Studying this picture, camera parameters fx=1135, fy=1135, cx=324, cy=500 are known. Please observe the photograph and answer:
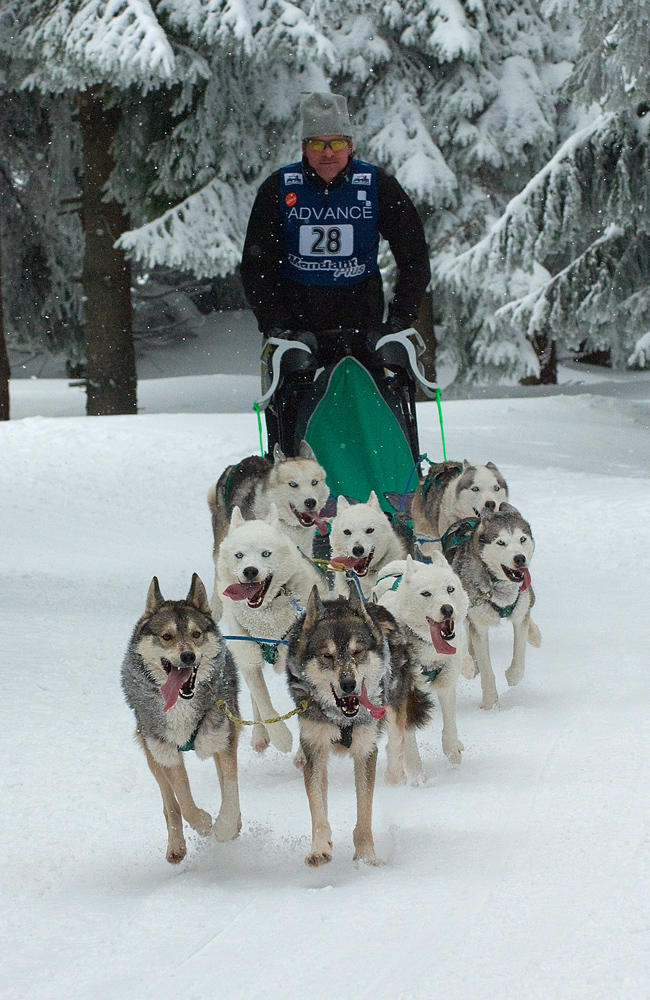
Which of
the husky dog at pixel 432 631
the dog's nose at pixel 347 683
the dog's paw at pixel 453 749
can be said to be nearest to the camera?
the dog's nose at pixel 347 683

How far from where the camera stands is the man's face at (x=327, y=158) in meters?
6.02

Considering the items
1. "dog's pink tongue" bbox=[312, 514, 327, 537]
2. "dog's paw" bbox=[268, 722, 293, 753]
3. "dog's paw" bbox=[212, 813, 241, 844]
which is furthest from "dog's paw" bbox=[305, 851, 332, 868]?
"dog's pink tongue" bbox=[312, 514, 327, 537]

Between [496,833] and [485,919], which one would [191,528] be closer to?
[496,833]

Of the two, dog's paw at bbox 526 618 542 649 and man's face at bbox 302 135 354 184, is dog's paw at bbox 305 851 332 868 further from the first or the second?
man's face at bbox 302 135 354 184

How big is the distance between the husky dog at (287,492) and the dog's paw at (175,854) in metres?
2.30

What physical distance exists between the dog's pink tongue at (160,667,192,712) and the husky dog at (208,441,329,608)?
2.17 metres

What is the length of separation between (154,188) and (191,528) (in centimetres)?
681

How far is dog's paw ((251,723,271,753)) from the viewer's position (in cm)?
491

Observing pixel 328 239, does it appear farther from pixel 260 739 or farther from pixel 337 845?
pixel 337 845

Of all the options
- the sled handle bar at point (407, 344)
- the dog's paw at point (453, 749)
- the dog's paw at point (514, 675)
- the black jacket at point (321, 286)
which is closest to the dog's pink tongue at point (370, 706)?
the dog's paw at point (453, 749)

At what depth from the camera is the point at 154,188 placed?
15.0m

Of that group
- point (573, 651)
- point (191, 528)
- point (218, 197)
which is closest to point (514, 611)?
point (573, 651)

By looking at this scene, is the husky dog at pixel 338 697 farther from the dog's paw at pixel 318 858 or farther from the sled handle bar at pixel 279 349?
the sled handle bar at pixel 279 349

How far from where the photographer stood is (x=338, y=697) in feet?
11.8
